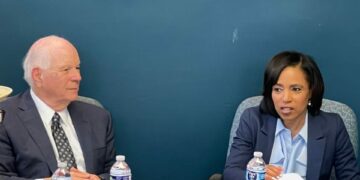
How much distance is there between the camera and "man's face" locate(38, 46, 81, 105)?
2.38 meters

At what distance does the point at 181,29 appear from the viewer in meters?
2.86

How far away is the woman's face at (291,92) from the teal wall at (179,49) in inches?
17.9

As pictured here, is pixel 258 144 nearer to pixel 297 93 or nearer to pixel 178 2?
pixel 297 93

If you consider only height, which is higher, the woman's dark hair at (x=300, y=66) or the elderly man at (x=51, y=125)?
the woman's dark hair at (x=300, y=66)

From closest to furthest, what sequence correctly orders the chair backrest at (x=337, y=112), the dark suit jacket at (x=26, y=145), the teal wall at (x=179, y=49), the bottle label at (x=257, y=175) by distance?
1. the bottle label at (x=257, y=175)
2. the dark suit jacket at (x=26, y=145)
3. the chair backrest at (x=337, y=112)
4. the teal wall at (x=179, y=49)

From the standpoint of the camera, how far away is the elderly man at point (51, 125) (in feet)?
7.61

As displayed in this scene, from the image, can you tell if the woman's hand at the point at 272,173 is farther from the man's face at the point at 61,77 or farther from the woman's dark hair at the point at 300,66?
the man's face at the point at 61,77

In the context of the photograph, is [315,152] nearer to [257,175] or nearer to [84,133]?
[257,175]

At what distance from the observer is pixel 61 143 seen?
241cm

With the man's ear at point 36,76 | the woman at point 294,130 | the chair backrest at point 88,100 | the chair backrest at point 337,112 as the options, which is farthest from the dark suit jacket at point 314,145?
the man's ear at point 36,76

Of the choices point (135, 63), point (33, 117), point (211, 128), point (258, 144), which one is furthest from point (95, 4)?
point (258, 144)

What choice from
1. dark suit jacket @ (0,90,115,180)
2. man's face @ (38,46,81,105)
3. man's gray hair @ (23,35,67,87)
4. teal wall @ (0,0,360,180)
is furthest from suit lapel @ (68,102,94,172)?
teal wall @ (0,0,360,180)

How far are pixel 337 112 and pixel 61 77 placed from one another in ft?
4.57

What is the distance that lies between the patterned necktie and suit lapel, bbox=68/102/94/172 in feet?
0.22
